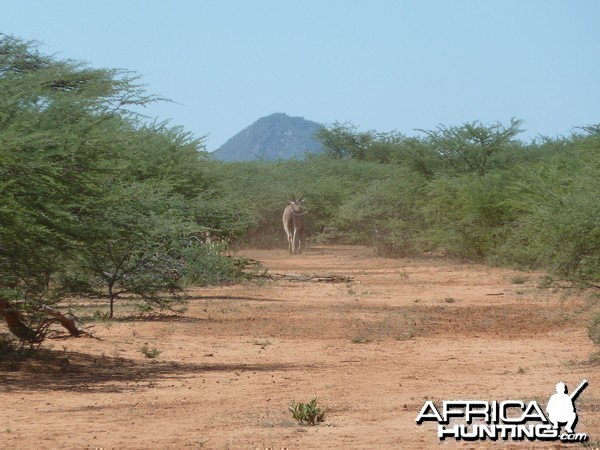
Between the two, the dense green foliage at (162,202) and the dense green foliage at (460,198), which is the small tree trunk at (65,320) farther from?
the dense green foliage at (460,198)

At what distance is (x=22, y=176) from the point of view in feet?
44.7

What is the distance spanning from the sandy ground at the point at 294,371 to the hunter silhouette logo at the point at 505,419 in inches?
6.7

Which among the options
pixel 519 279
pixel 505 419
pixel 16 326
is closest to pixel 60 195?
pixel 16 326

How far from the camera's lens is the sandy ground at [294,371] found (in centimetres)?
1015

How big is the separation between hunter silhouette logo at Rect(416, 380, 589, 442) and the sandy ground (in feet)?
0.56

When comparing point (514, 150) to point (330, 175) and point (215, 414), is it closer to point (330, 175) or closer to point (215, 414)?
point (330, 175)

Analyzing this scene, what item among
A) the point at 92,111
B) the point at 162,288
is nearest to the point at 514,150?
the point at 162,288

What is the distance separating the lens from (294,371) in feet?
48.7

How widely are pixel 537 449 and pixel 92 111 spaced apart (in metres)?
9.79

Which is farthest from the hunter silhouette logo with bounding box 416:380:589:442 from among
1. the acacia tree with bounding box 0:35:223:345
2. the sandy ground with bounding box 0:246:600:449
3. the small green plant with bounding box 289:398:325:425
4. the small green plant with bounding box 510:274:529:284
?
the small green plant with bounding box 510:274:529:284

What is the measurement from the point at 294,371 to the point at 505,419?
199 inches

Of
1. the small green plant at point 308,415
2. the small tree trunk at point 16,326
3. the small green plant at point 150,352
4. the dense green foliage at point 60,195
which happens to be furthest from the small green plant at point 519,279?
the small green plant at point 308,415

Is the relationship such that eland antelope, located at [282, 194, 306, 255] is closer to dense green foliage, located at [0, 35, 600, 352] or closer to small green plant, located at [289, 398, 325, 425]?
dense green foliage, located at [0, 35, 600, 352]

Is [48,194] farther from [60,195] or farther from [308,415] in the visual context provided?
[308,415]
